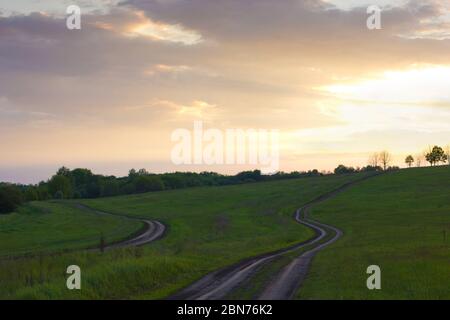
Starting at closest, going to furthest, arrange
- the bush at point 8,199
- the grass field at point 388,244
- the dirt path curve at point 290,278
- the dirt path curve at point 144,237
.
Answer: the dirt path curve at point 290,278 → the grass field at point 388,244 → the dirt path curve at point 144,237 → the bush at point 8,199

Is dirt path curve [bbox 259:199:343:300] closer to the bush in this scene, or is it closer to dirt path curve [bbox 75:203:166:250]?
dirt path curve [bbox 75:203:166:250]

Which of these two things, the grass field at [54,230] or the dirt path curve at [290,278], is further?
the grass field at [54,230]

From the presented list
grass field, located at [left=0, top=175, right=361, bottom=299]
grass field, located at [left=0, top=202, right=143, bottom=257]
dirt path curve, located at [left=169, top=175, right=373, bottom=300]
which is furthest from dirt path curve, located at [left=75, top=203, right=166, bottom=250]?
dirt path curve, located at [left=169, top=175, right=373, bottom=300]

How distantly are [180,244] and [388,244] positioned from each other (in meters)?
18.6

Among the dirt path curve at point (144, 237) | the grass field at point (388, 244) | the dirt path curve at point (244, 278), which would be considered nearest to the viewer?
the dirt path curve at point (244, 278)

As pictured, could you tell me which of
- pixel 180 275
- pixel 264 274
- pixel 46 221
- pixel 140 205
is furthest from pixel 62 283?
pixel 140 205

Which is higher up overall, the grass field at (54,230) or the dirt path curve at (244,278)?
the dirt path curve at (244,278)

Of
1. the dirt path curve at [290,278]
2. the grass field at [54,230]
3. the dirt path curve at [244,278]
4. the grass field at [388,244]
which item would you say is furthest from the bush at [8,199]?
the dirt path curve at [244,278]

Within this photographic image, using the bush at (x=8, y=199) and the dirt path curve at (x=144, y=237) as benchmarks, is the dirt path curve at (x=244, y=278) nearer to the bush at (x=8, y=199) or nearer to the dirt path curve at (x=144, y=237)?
the dirt path curve at (x=144, y=237)

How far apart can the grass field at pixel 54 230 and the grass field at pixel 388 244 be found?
86.5 ft

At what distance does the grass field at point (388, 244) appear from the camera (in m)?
24.7

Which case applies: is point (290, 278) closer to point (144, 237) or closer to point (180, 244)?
point (180, 244)

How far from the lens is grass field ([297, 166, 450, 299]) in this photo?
2472cm

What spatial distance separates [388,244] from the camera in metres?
47.3
